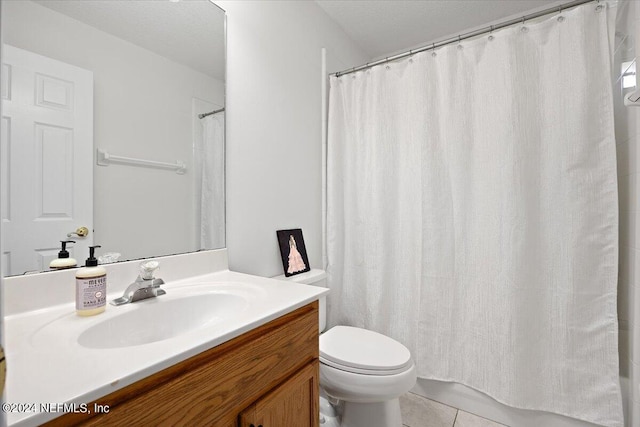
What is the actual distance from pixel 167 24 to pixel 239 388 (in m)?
1.28

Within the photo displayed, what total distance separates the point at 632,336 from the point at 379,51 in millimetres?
2377

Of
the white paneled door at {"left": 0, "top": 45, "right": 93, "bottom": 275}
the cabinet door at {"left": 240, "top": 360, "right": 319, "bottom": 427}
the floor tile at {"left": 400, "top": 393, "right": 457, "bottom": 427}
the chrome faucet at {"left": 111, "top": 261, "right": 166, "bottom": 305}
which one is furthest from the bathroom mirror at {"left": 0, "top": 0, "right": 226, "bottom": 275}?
the floor tile at {"left": 400, "top": 393, "right": 457, "bottom": 427}

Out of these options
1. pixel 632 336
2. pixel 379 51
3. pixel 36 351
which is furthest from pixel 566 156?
pixel 36 351

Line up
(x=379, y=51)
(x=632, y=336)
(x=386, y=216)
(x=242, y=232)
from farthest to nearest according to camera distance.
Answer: (x=379, y=51), (x=386, y=216), (x=242, y=232), (x=632, y=336)

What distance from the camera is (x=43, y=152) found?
0.83m

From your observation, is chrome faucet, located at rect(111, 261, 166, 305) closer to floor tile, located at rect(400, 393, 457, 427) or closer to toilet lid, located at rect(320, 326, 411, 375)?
toilet lid, located at rect(320, 326, 411, 375)

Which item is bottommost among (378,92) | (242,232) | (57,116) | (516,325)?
(516,325)

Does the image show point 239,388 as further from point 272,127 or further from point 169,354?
point 272,127

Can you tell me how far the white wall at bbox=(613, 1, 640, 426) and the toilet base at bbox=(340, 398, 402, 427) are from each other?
933 millimetres

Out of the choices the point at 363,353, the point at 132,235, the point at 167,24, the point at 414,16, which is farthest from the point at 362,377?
the point at 414,16

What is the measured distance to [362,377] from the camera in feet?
3.93

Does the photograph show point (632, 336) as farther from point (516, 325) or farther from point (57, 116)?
point (57, 116)

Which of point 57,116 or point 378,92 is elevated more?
point 378,92

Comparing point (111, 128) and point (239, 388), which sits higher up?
point (111, 128)
